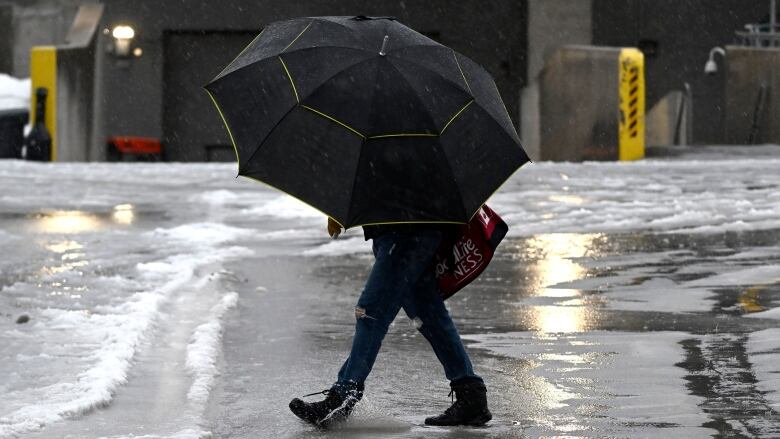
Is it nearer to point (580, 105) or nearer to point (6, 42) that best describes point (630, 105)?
point (580, 105)

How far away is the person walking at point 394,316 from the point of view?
6555 mm

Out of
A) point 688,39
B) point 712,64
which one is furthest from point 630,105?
point 688,39

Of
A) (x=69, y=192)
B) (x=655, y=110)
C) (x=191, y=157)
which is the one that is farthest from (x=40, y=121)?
(x=655, y=110)

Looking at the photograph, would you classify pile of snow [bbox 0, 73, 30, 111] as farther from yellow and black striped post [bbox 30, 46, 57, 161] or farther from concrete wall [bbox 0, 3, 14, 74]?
yellow and black striped post [bbox 30, 46, 57, 161]

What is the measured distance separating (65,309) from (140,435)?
3.61 meters

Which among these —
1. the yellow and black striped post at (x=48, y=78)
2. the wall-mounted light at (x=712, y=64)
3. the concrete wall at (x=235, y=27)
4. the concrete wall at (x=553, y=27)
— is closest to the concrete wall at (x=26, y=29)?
the concrete wall at (x=235, y=27)

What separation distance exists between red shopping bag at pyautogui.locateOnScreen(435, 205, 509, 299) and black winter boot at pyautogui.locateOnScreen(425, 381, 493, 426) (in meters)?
0.41

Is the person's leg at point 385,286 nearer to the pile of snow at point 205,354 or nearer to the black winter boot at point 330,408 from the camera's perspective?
the black winter boot at point 330,408

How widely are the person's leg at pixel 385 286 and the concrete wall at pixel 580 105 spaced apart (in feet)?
62.3

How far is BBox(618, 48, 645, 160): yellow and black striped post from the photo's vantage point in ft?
82.9

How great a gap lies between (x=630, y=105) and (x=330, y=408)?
64.0 ft

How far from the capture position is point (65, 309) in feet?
32.6

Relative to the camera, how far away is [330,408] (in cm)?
664

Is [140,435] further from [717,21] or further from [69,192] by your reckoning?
[717,21]
